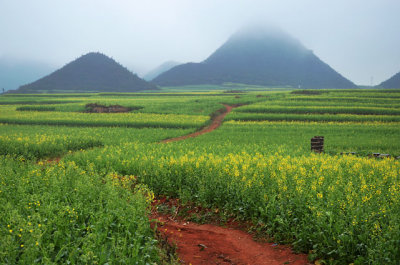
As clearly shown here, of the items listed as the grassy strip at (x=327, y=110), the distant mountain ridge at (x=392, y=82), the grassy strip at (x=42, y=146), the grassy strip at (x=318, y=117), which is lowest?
the grassy strip at (x=42, y=146)

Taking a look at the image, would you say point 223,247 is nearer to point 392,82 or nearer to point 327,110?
point 327,110

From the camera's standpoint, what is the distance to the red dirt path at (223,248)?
22.2ft

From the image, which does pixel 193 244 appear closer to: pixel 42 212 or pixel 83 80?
pixel 42 212

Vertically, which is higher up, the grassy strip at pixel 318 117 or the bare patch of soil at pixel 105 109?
the bare patch of soil at pixel 105 109

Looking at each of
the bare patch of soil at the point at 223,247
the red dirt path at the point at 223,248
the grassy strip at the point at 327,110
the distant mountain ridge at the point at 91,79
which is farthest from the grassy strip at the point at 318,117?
the distant mountain ridge at the point at 91,79

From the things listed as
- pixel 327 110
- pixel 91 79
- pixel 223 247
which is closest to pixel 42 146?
pixel 223 247

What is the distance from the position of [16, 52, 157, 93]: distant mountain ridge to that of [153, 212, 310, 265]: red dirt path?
411 ft

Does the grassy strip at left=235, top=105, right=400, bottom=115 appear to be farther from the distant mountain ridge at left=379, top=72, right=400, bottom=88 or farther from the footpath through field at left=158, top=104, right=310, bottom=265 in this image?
the distant mountain ridge at left=379, top=72, right=400, bottom=88

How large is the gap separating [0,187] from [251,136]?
1843 centimetres

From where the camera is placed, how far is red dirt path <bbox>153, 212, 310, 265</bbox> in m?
6.76

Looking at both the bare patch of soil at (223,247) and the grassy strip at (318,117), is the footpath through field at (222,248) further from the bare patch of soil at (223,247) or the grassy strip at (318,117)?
the grassy strip at (318,117)

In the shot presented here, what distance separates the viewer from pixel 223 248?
24.0 feet

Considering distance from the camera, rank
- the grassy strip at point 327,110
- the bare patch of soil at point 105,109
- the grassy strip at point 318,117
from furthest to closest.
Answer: the bare patch of soil at point 105,109, the grassy strip at point 327,110, the grassy strip at point 318,117

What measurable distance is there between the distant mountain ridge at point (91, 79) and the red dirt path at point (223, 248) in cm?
12523
